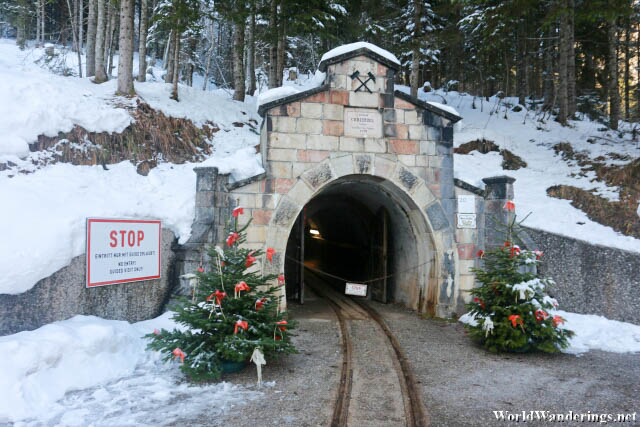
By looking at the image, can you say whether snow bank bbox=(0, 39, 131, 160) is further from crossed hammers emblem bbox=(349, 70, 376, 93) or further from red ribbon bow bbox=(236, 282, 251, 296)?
crossed hammers emblem bbox=(349, 70, 376, 93)

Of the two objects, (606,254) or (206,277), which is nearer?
(206,277)

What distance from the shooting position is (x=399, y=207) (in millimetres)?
9305

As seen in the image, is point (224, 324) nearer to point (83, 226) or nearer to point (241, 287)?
point (241, 287)

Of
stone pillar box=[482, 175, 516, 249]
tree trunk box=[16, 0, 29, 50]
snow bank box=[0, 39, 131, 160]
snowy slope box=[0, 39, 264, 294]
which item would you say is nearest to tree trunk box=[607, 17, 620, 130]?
stone pillar box=[482, 175, 516, 249]

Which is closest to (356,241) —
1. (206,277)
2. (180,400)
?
(206,277)

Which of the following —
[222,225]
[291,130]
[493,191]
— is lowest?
[222,225]

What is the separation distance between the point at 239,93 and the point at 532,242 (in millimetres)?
12576

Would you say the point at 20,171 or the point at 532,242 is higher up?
the point at 20,171

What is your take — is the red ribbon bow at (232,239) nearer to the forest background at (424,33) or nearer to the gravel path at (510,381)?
the gravel path at (510,381)

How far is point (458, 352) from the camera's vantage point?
20.8ft

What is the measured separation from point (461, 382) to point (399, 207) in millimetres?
4838

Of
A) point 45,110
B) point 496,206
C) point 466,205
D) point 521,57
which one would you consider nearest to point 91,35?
A: point 45,110

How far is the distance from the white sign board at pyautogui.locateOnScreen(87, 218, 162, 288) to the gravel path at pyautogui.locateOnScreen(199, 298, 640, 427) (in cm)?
238

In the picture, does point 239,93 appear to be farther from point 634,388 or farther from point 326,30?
point 634,388
